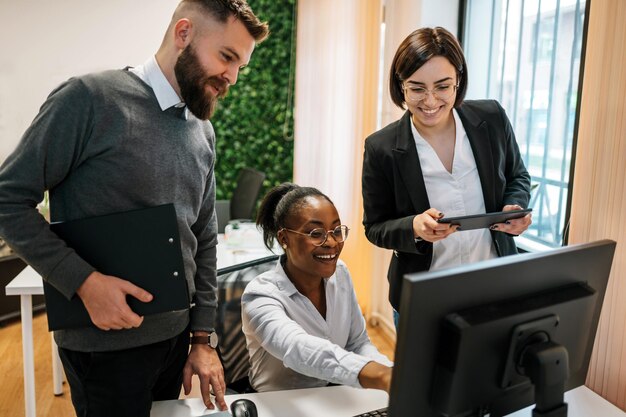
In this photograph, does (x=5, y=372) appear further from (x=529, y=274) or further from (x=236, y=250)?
(x=529, y=274)

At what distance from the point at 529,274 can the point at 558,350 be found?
128 mm

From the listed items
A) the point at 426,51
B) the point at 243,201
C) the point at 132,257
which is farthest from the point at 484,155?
the point at 243,201

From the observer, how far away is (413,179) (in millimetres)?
1771

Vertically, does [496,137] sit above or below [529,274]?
above

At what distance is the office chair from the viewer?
433 centimetres

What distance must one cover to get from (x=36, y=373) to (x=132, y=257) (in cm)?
249

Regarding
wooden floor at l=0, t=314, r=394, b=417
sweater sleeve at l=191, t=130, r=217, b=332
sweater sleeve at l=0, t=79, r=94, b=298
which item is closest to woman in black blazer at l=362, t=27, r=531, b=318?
sweater sleeve at l=191, t=130, r=217, b=332

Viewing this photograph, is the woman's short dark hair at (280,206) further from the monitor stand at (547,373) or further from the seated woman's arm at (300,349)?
the monitor stand at (547,373)

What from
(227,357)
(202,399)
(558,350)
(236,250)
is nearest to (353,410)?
(202,399)

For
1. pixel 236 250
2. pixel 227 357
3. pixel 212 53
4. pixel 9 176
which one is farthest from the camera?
pixel 236 250

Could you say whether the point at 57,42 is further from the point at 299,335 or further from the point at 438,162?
the point at 299,335

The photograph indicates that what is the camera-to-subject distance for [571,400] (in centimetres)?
152

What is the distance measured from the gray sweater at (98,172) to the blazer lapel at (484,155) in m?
0.81

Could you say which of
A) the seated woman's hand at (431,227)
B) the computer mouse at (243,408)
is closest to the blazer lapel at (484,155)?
the seated woman's hand at (431,227)
